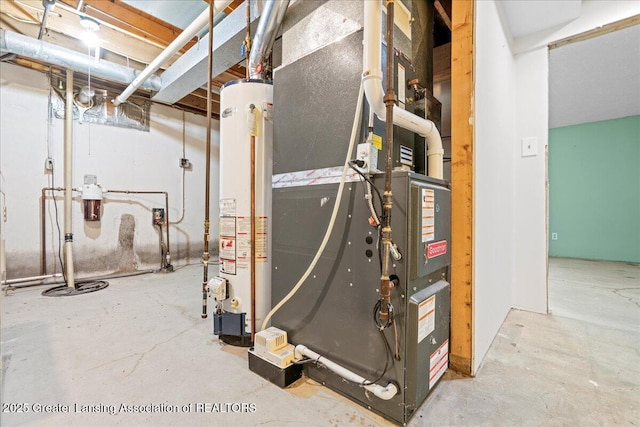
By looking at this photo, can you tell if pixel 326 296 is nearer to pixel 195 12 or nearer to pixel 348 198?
pixel 348 198

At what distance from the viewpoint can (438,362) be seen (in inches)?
53.3

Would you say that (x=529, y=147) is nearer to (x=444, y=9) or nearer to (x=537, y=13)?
(x=537, y=13)

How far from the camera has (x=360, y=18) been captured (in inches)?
53.2

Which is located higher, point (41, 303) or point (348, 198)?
point (348, 198)

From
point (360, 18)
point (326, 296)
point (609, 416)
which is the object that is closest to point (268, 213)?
point (326, 296)

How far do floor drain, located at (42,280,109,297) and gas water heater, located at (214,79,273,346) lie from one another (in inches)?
88.3

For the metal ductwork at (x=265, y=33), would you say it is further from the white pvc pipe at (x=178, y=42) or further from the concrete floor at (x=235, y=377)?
the concrete floor at (x=235, y=377)

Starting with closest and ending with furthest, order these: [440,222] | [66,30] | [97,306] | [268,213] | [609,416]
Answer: [609,416] < [440,222] < [268,213] < [97,306] < [66,30]

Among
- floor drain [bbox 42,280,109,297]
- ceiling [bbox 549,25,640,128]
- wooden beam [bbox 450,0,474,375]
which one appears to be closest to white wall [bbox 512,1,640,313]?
ceiling [bbox 549,25,640,128]

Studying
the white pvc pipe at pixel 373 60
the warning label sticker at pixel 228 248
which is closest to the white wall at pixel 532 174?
→ the white pvc pipe at pixel 373 60

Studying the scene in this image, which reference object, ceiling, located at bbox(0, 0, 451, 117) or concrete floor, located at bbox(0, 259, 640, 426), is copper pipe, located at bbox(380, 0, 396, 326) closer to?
concrete floor, located at bbox(0, 259, 640, 426)

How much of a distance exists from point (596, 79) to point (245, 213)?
5.02m

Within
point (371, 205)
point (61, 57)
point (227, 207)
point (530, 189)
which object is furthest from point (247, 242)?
point (61, 57)

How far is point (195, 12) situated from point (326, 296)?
287cm
